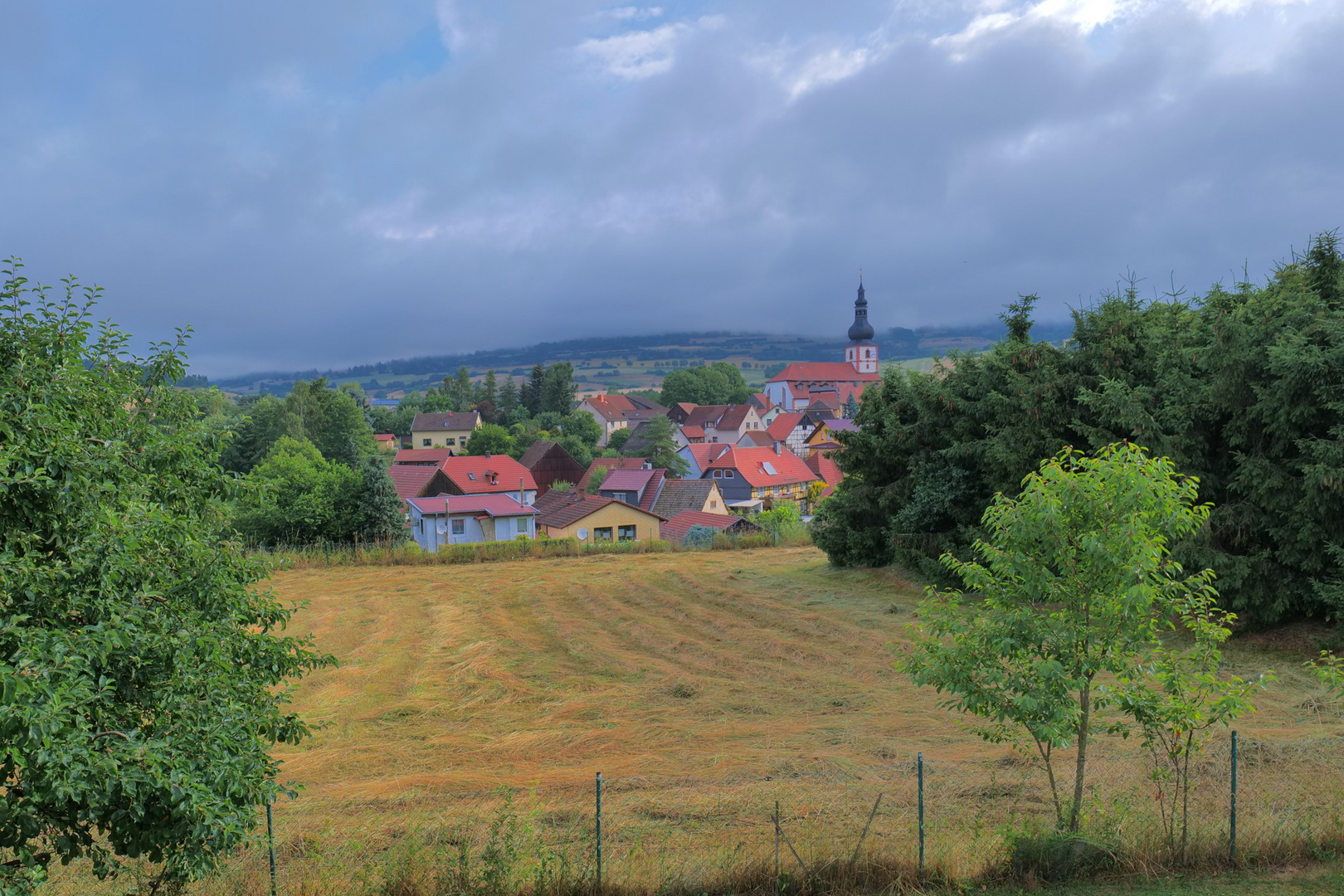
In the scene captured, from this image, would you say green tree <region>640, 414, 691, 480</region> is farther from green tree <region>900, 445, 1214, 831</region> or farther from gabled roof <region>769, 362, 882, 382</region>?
gabled roof <region>769, 362, 882, 382</region>

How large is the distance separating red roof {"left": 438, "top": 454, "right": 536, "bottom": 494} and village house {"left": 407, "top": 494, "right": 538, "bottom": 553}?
632 centimetres

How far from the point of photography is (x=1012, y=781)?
1034cm

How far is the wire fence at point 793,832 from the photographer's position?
7.69 metres

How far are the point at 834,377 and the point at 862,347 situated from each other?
15.5 meters

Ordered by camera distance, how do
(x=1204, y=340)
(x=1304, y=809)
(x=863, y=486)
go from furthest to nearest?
(x=863, y=486) < (x=1204, y=340) < (x=1304, y=809)

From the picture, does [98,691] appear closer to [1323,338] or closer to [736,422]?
[1323,338]

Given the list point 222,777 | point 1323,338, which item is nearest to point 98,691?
point 222,777

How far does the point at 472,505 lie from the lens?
51.7 m

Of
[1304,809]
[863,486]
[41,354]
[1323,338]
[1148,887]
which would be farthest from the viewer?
[863,486]

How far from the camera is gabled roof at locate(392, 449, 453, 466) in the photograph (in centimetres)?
9066

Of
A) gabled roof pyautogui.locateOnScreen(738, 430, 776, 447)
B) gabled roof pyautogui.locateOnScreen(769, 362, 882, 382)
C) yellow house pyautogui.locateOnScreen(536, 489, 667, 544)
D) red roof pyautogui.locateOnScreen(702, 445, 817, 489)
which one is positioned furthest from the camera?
gabled roof pyautogui.locateOnScreen(769, 362, 882, 382)

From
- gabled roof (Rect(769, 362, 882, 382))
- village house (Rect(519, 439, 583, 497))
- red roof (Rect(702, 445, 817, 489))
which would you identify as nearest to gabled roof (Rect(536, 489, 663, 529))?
red roof (Rect(702, 445, 817, 489))

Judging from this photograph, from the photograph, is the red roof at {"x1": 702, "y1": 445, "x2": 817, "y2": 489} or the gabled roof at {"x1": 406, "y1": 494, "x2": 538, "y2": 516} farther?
the red roof at {"x1": 702, "y1": 445, "x2": 817, "y2": 489}

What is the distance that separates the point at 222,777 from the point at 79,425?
8.21 feet
